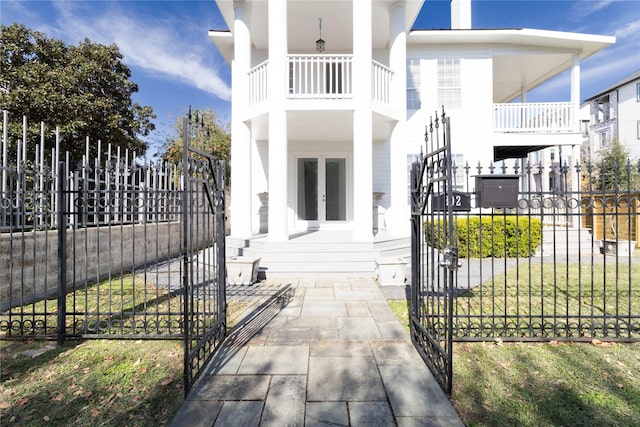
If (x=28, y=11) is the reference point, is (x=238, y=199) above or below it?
below

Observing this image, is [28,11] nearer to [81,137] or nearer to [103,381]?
[81,137]

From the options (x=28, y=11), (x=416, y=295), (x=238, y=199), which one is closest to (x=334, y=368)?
(x=416, y=295)

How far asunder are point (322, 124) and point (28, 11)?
10.5 m

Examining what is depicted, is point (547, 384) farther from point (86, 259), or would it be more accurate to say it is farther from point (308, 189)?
point (308, 189)

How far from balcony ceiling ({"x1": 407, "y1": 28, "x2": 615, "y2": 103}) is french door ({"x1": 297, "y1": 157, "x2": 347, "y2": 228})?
5.37m

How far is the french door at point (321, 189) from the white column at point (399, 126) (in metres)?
2.18

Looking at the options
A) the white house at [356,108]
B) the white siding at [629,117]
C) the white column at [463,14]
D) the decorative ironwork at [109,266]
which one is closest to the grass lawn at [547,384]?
the decorative ironwork at [109,266]

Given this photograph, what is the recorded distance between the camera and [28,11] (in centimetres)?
950

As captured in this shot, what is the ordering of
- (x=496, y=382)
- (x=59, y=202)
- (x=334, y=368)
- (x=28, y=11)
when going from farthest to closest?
(x=28, y=11), (x=59, y=202), (x=334, y=368), (x=496, y=382)

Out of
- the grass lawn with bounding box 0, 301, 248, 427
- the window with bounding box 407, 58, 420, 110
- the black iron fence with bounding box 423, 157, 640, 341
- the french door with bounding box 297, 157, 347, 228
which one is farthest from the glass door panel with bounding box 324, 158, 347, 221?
the grass lawn with bounding box 0, 301, 248, 427

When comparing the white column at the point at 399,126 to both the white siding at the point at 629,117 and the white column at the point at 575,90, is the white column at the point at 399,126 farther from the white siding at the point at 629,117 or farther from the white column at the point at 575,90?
the white siding at the point at 629,117

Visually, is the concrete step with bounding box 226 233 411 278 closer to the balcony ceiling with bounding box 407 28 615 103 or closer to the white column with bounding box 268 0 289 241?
the white column with bounding box 268 0 289 241

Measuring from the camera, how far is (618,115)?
27203 mm

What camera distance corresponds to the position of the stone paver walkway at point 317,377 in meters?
2.18
